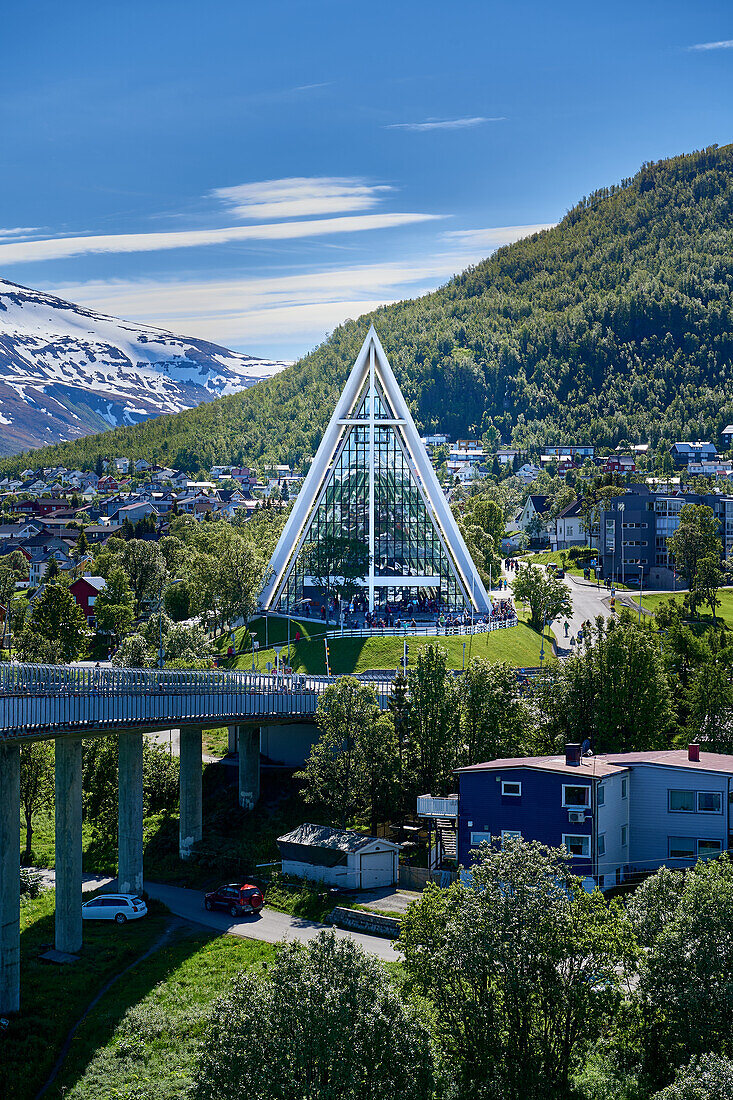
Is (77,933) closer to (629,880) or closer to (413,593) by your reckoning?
(629,880)

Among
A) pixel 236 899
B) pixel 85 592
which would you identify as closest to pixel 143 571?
pixel 85 592

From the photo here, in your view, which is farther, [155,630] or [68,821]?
[155,630]

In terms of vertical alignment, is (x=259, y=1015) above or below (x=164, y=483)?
below

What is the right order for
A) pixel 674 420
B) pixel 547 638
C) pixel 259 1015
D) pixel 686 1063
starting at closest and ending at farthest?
pixel 259 1015 → pixel 686 1063 → pixel 547 638 → pixel 674 420

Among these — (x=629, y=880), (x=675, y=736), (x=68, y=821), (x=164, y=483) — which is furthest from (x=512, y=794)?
(x=164, y=483)

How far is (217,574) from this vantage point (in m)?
66.2

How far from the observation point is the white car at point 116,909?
35219mm

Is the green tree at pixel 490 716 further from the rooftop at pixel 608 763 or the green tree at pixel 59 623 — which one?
the green tree at pixel 59 623

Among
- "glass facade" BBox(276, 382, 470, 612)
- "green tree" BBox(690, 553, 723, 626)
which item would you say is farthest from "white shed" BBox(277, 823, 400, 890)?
"green tree" BBox(690, 553, 723, 626)

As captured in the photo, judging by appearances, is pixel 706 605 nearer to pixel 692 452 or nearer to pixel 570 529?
pixel 570 529

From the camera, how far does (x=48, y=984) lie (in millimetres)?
30125

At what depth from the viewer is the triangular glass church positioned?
6556cm

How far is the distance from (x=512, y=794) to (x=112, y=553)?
72829 millimetres

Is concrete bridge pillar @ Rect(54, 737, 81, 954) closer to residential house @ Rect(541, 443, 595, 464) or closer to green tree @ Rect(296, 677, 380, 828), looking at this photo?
green tree @ Rect(296, 677, 380, 828)
